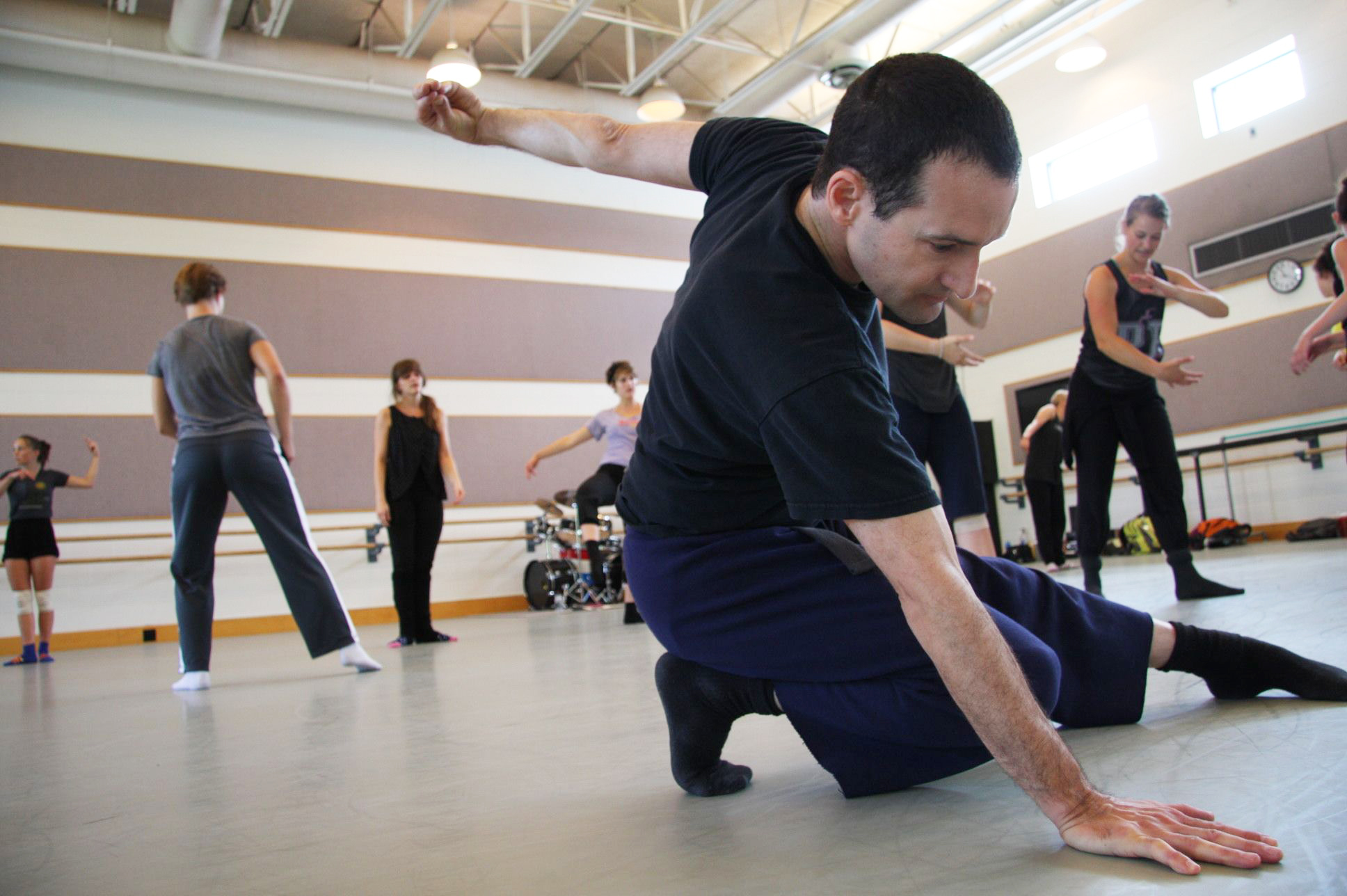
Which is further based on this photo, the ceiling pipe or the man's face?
the ceiling pipe

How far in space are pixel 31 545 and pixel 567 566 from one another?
13.7ft

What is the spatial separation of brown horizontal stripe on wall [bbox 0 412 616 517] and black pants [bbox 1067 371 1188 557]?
21.3 feet

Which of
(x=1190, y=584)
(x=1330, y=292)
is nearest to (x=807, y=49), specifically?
(x=1330, y=292)

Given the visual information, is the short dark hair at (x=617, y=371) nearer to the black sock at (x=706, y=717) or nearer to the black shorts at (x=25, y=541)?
the black shorts at (x=25, y=541)

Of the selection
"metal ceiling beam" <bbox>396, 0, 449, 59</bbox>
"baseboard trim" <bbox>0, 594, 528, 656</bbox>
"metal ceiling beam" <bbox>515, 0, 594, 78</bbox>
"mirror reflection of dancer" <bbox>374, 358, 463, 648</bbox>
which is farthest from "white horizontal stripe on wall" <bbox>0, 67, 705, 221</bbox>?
"baseboard trim" <bbox>0, 594, 528, 656</bbox>

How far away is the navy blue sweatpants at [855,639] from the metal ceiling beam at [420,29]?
7.75 meters

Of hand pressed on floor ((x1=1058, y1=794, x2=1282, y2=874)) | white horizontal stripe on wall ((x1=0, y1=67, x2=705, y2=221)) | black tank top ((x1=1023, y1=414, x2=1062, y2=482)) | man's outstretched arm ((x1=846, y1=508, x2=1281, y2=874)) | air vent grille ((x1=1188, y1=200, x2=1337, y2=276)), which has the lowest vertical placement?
hand pressed on floor ((x1=1058, y1=794, x2=1282, y2=874))

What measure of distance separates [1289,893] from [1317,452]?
8.83 metres

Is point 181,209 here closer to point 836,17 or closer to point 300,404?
point 300,404

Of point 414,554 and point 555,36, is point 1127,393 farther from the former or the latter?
point 555,36

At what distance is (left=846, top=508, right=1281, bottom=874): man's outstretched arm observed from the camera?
0.95 metres

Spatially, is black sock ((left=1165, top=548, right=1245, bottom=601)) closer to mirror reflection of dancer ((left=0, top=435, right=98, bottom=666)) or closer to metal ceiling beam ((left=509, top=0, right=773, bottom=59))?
mirror reflection of dancer ((left=0, top=435, right=98, bottom=666))

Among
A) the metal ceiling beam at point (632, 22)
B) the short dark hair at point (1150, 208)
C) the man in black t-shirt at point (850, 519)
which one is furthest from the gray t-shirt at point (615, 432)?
the man in black t-shirt at point (850, 519)

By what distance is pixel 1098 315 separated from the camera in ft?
12.2
